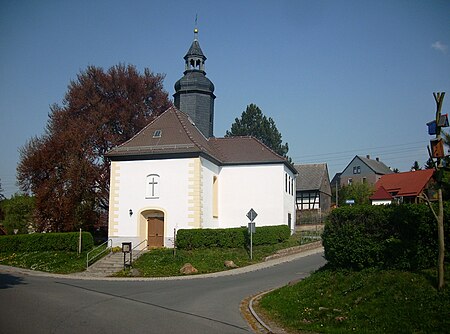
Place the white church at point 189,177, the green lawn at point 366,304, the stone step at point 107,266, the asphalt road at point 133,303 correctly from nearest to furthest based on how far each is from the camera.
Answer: the green lawn at point 366,304
the asphalt road at point 133,303
the stone step at point 107,266
the white church at point 189,177

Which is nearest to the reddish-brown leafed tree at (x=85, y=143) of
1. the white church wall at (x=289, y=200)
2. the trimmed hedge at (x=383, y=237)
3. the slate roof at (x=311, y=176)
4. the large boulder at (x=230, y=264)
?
the white church wall at (x=289, y=200)

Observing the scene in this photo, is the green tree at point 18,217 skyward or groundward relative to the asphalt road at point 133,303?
skyward

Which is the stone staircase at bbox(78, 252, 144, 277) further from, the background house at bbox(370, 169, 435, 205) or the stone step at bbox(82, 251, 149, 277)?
the background house at bbox(370, 169, 435, 205)

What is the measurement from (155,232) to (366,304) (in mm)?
21190

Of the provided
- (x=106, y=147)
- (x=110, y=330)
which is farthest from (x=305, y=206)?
(x=110, y=330)

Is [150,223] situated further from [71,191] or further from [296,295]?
[296,295]

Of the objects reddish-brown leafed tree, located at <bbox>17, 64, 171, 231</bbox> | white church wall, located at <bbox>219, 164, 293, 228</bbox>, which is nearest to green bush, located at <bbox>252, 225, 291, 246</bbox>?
white church wall, located at <bbox>219, 164, 293, 228</bbox>

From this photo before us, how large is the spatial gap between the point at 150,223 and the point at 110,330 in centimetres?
2049

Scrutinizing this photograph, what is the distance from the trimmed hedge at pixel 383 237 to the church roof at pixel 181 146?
1655 centimetres

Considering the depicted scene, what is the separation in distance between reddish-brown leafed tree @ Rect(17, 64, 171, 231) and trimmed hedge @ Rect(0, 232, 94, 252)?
3.59 metres

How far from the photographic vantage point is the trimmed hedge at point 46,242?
99.0ft

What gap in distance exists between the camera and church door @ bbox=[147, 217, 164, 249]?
98.8 ft

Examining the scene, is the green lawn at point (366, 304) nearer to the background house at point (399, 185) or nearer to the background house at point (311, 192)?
the background house at point (399, 185)

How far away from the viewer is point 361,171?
8038 centimetres
